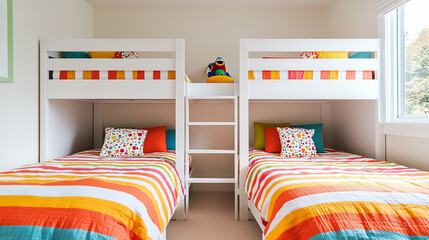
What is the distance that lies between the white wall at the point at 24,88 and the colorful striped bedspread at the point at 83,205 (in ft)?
1.37

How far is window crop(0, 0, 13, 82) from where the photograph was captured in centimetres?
197

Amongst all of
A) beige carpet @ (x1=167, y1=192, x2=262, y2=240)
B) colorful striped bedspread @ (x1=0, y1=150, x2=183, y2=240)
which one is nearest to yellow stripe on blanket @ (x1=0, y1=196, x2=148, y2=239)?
colorful striped bedspread @ (x1=0, y1=150, x2=183, y2=240)

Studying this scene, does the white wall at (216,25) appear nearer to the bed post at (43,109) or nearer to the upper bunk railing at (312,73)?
the upper bunk railing at (312,73)

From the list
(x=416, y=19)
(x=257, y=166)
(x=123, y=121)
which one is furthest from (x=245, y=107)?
(x=123, y=121)

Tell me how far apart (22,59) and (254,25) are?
98.8 inches

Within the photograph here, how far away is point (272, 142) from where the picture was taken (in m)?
2.88

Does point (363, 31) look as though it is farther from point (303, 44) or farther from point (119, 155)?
point (119, 155)

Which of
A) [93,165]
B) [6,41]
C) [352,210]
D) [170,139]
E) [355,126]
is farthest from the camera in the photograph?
[170,139]

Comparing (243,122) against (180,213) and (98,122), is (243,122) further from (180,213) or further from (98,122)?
(98,122)

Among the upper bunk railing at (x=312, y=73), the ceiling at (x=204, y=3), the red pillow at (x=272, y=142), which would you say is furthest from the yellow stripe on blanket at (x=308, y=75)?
the ceiling at (x=204, y=3)

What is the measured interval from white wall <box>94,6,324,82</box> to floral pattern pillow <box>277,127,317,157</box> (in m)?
1.38

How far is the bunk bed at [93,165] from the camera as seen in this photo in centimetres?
117

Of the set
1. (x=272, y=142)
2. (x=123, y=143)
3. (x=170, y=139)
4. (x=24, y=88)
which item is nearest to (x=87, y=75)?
(x=24, y=88)

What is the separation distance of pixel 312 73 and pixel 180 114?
121 cm
